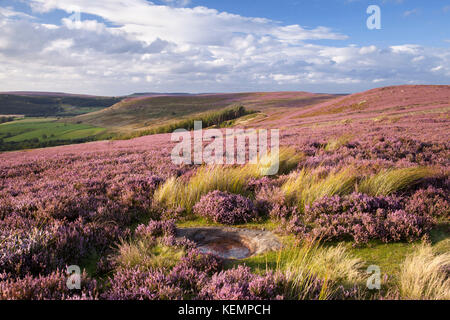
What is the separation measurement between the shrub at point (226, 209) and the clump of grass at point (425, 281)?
111 inches

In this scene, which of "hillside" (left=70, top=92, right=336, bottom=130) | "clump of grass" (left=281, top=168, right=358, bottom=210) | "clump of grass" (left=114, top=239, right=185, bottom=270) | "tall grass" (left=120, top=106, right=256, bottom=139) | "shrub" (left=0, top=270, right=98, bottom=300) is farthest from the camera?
"hillside" (left=70, top=92, right=336, bottom=130)

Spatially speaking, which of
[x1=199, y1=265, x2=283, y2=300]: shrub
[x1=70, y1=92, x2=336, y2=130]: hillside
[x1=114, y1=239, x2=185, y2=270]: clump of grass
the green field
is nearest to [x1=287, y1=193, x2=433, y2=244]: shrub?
[x1=199, y1=265, x2=283, y2=300]: shrub

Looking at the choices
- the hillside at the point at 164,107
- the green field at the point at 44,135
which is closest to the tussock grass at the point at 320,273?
the green field at the point at 44,135

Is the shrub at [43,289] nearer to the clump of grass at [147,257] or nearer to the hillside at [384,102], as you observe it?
the clump of grass at [147,257]

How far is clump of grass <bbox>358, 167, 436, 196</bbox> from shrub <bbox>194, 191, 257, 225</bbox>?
2.77 m

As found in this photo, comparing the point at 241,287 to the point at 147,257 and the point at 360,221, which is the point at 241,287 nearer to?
the point at 147,257

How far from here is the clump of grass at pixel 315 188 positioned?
5715mm

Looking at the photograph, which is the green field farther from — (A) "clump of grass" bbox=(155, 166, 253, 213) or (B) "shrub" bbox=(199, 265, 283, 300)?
(B) "shrub" bbox=(199, 265, 283, 300)

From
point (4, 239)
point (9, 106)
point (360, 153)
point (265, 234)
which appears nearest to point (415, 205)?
point (265, 234)

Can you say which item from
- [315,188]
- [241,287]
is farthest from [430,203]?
[241,287]

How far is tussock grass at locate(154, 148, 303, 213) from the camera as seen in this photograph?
6.09m

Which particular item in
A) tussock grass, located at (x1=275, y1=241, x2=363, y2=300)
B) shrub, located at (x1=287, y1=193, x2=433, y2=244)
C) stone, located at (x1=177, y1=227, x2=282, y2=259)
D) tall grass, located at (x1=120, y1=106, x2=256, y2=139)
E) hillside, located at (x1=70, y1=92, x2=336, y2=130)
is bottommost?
stone, located at (x1=177, y1=227, x2=282, y2=259)

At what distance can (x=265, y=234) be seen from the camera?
4754 mm

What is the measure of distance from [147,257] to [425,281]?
139 inches
